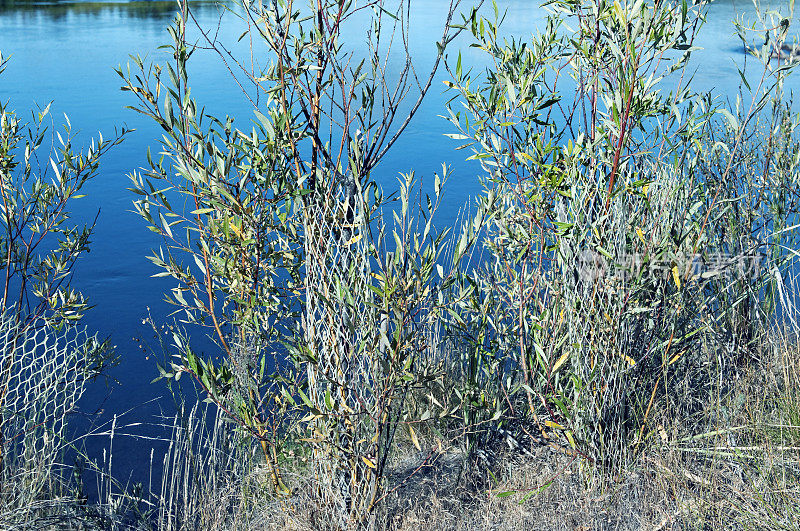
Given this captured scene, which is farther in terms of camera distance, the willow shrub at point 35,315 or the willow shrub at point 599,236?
the willow shrub at point 35,315

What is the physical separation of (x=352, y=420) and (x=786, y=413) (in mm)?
2005

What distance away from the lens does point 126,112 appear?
38.6ft

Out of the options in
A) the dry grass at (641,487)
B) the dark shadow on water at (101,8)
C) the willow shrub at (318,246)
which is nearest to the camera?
the willow shrub at (318,246)

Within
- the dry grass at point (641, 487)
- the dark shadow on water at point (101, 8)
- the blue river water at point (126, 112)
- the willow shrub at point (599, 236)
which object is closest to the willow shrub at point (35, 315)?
the blue river water at point (126, 112)

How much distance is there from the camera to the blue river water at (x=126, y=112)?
5.68m

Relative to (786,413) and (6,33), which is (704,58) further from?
(6,33)

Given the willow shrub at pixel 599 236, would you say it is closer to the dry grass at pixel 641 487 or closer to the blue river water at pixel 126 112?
the dry grass at pixel 641 487

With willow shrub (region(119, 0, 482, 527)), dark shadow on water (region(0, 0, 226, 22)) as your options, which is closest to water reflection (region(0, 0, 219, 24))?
dark shadow on water (region(0, 0, 226, 22))

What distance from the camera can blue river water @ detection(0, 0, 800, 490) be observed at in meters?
5.68

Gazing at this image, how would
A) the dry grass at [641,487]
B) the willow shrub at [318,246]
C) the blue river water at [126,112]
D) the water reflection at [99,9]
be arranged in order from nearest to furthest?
1. the willow shrub at [318,246]
2. the dry grass at [641,487]
3. the blue river water at [126,112]
4. the water reflection at [99,9]

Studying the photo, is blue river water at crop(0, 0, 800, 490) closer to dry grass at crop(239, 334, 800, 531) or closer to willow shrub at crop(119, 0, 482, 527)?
willow shrub at crop(119, 0, 482, 527)

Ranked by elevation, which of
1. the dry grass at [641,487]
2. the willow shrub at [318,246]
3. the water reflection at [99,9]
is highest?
the water reflection at [99,9]

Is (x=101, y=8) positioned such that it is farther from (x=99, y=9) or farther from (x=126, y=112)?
(x=126, y=112)

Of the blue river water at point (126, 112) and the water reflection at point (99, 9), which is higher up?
the water reflection at point (99, 9)
